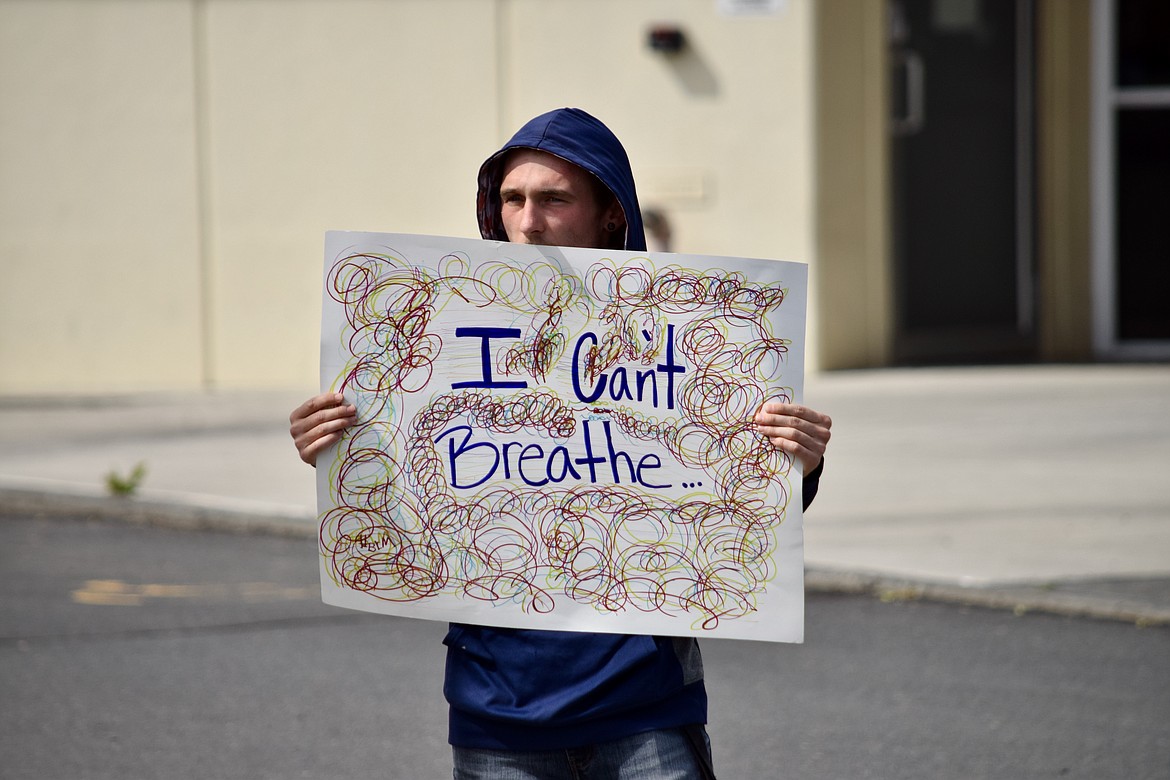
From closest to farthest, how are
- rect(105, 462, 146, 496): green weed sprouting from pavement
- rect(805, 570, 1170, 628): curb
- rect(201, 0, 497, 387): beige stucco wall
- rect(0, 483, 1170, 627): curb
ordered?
rect(805, 570, 1170, 628): curb
rect(0, 483, 1170, 627): curb
rect(105, 462, 146, 496): green weed sprouting from pavement
rect(201, 0, 497, 387): beige stucco wall

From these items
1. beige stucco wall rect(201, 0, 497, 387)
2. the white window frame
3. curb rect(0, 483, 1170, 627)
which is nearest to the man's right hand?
curb rect(0, 483, 1170, 627)

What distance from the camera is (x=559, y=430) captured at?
8.64ft

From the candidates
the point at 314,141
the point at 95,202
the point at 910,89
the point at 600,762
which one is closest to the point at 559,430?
the point at 600,762

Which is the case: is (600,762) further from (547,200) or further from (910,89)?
(910,89)

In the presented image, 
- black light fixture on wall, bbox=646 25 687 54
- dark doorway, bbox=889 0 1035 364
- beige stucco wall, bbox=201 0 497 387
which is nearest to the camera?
black light fixture on wall, bbox=646 25 687 54

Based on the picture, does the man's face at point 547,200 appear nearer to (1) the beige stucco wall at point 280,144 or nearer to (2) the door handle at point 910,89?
(1) the beige stucco wall at point 280,144

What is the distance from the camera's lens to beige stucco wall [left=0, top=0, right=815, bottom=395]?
13.8 m

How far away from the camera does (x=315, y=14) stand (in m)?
14.4

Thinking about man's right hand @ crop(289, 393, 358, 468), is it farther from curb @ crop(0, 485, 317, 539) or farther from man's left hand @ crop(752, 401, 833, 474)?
curb @ crop(0, 485, 317, 539)

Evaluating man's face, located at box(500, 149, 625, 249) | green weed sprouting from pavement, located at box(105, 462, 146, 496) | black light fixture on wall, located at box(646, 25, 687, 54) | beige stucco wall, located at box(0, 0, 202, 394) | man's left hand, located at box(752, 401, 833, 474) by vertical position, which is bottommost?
green weed sprouting from pavement, located at box(105, 462, 146, 496)

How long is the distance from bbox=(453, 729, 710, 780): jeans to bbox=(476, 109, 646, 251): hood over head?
2.61 feet

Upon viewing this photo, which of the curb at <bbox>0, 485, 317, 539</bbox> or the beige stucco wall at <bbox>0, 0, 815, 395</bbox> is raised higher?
the beige stucco wall at <bbox>0, 0, 815, 395</bbox>

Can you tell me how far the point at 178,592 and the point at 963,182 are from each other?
10.3m

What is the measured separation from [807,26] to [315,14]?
4403mm
